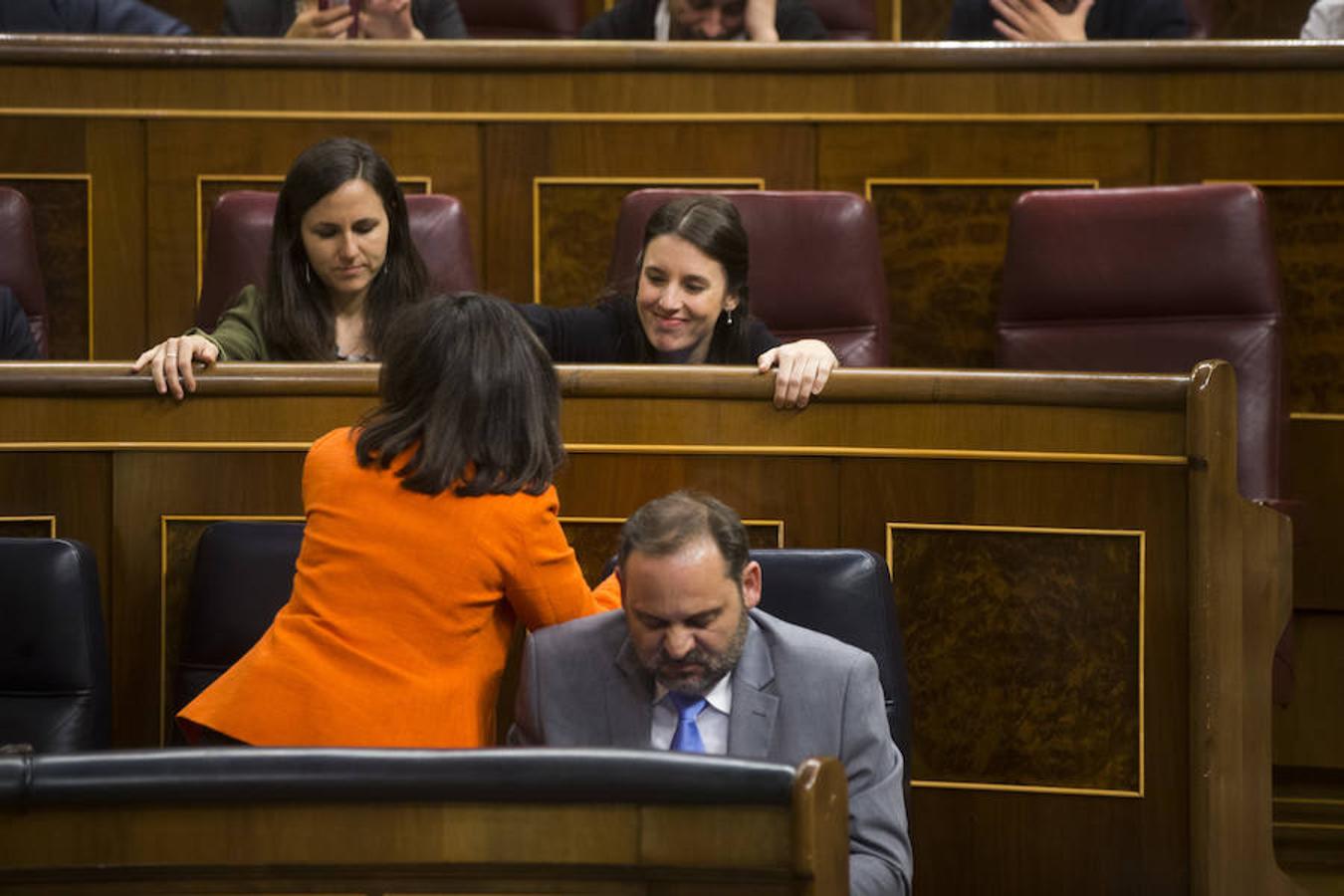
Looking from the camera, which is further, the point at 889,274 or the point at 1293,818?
the point at 889,274

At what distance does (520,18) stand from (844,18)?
12.8 inches

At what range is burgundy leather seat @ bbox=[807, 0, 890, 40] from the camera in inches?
74.6

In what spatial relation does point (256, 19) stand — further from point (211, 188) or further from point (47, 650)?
point (47, 650)

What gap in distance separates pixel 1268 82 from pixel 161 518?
33.3 inches

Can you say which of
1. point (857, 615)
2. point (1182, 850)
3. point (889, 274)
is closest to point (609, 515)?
point (857, 615)

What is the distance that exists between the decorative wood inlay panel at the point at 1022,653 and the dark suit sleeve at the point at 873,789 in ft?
0.59

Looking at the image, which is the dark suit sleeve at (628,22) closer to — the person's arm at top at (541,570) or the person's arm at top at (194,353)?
the person's arm at top at (194,353)

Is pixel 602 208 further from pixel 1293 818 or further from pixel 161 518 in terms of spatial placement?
pixel 1293 818

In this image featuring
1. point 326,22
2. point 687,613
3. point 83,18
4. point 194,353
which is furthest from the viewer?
point 83,18

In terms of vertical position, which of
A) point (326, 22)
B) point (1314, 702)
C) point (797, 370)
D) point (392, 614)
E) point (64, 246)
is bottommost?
point (1314, 702)

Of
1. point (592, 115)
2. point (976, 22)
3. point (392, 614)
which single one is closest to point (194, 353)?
point (392, 614)

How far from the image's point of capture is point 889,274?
1.39 meters

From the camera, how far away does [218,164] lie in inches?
56.1

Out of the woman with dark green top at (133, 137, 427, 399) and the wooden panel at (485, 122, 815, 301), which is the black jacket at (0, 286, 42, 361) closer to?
the woman with dark green top at (133, 137, 427, 399)
